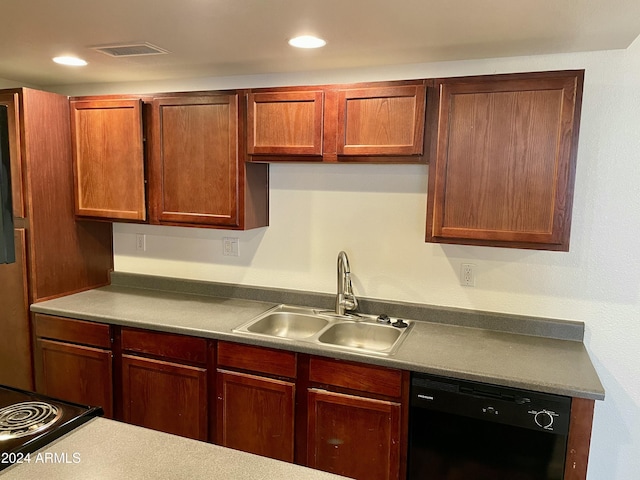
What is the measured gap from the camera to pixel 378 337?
257 cm

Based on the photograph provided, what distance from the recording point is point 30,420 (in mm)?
1353

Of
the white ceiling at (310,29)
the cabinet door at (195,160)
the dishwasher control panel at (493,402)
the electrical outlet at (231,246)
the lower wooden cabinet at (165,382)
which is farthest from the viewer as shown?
the electrical outlet at (231,246)

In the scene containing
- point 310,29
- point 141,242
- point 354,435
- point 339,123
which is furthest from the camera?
point 141,242

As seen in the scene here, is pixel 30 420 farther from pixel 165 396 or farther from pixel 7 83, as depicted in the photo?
pixel 7 83

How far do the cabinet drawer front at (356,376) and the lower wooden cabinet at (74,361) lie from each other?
1226 millimetres

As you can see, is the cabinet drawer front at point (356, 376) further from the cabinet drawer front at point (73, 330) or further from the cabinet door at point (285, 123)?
the cabinet drawer front at point (73, 330)

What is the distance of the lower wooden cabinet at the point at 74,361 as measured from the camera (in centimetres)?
268

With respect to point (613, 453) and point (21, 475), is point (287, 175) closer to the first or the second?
point (21, 475)

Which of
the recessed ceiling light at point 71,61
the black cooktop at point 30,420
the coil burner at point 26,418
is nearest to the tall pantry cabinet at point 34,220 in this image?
the recessed ceiling light at point 71,61

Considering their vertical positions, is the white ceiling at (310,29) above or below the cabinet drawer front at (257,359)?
above

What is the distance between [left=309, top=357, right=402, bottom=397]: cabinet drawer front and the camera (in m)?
2.09

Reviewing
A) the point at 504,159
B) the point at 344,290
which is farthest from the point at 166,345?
the point at 504,159

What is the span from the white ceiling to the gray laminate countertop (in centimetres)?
133

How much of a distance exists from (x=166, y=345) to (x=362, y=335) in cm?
103
